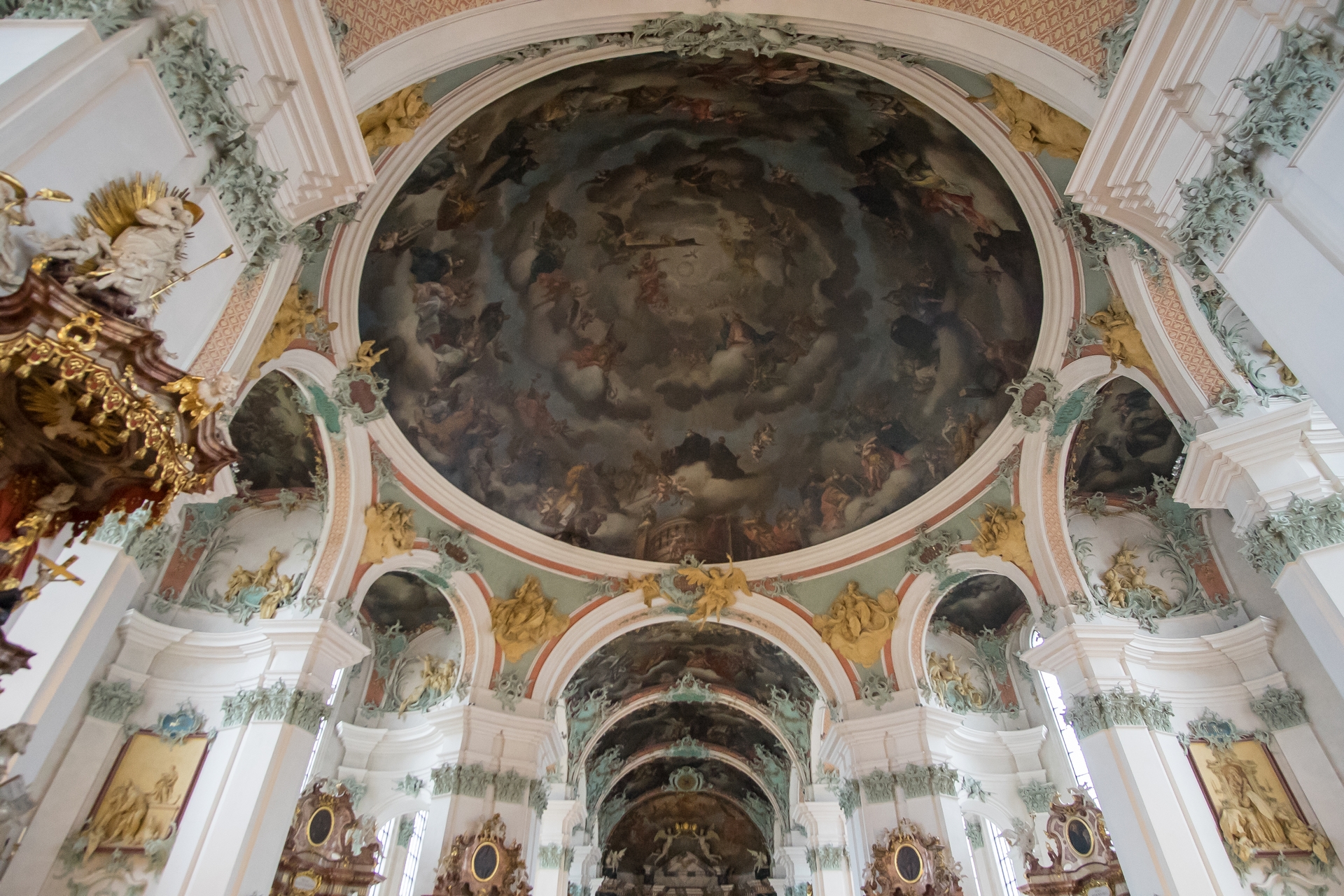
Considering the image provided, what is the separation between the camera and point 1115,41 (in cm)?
766

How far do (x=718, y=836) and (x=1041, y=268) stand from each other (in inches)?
1145

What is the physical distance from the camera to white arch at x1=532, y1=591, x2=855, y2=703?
56.2ft

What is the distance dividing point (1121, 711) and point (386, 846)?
14.7m

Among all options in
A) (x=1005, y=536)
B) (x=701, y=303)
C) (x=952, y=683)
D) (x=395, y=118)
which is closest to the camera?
(x=395, y=118)

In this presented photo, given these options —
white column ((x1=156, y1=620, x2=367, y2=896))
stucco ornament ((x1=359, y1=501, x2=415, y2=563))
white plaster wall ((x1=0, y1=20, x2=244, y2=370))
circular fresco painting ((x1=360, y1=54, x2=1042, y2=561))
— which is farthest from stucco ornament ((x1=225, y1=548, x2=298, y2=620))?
white plaster wall ((x1=0, y1=20, x2=244, y2=370))

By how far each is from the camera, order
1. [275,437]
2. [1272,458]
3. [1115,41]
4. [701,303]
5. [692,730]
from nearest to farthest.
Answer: [1115,41], [1272,458], [275,437], [701,303], [692,730]

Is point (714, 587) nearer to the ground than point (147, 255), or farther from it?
farther from it

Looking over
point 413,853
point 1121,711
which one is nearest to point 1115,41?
point 1121,711

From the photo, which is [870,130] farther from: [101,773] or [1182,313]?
[101,773]

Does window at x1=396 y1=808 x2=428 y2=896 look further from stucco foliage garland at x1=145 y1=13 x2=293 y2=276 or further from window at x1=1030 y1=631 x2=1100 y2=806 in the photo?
window at x1=1030 y1=631 x2=1100 y2=806

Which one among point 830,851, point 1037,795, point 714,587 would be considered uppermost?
point 714,587

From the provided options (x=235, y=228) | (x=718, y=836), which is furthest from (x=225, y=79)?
(x=718, y=836)

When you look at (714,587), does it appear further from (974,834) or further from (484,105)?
(484,105)

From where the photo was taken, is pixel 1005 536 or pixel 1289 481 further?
pixel 1005 536
